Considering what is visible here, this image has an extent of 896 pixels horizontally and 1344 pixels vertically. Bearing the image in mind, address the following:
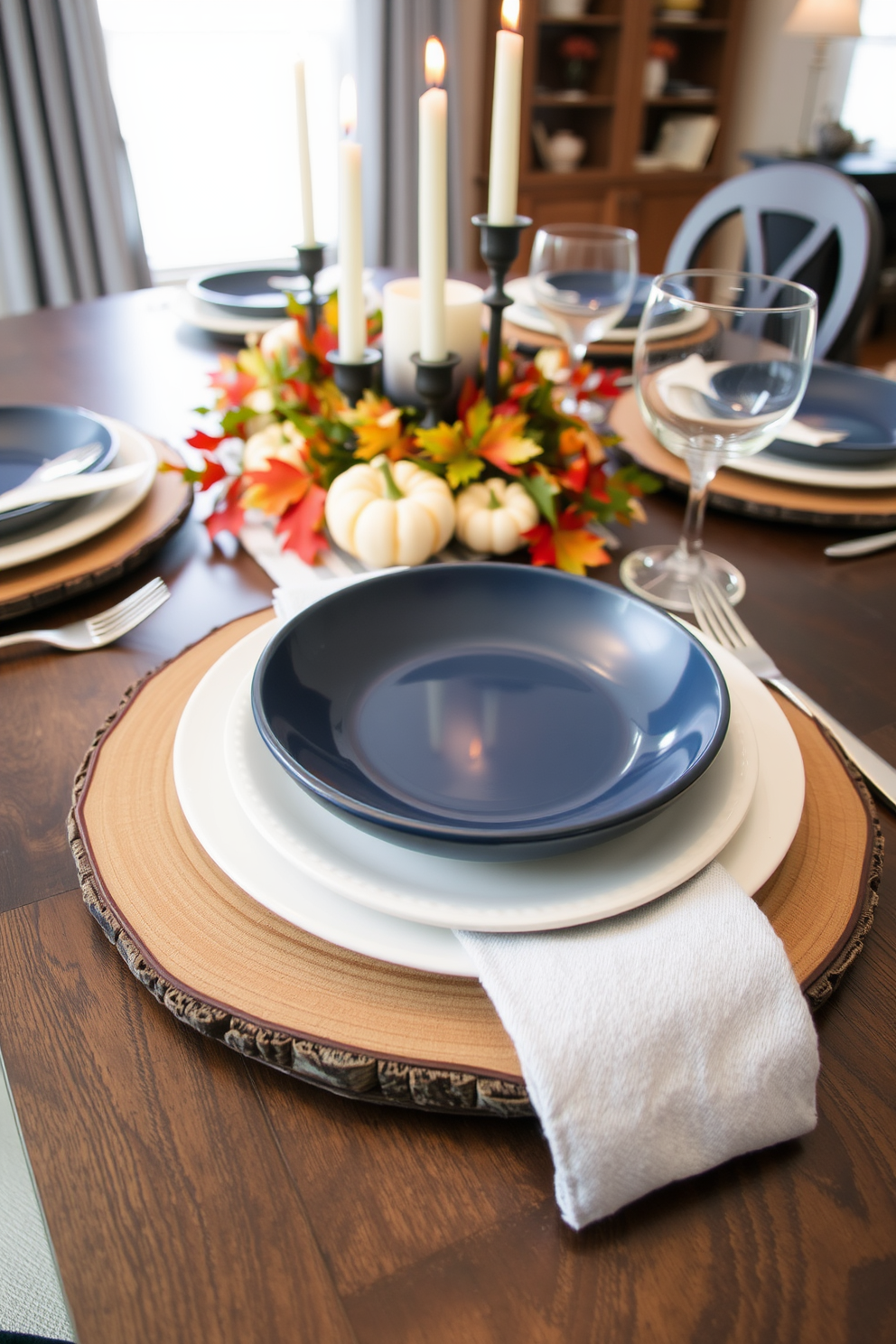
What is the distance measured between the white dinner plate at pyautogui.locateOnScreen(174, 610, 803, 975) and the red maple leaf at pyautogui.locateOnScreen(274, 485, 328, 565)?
21 centimetres

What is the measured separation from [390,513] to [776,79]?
13.8 ft

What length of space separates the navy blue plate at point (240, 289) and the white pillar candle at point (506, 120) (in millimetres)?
671

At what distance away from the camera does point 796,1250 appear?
33 cm

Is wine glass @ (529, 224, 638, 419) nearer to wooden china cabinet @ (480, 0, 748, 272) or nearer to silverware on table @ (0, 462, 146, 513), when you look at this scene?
silverware on table @ (0, 462, 146, 513)

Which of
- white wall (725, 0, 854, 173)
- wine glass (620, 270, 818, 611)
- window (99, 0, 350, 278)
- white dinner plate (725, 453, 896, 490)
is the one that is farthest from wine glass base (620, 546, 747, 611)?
white wall (725, 0, 854, 173)

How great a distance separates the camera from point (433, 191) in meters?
0.66

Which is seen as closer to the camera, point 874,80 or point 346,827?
point 346,827

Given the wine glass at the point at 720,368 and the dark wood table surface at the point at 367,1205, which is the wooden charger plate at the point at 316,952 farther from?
the wine glass at the point at 720,368

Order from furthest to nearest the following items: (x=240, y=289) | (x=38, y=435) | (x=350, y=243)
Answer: (x=240, y=289), (x=38, y=435), (x=350, y=243)

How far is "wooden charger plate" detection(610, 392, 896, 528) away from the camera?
0.83 metres

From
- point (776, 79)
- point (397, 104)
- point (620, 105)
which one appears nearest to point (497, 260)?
point (397, 104)

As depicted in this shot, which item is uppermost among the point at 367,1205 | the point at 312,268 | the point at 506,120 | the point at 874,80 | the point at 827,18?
the point at 827,18

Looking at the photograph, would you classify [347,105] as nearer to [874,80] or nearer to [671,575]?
[671,575]

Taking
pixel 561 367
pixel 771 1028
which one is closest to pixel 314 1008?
pixel 771 1028
